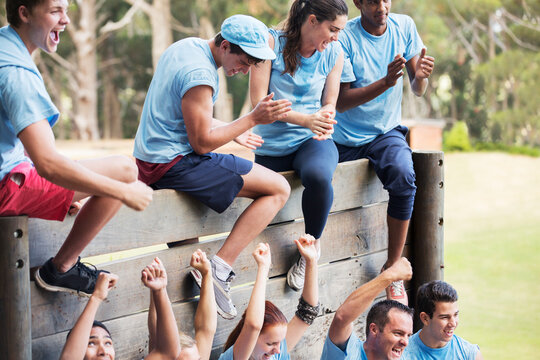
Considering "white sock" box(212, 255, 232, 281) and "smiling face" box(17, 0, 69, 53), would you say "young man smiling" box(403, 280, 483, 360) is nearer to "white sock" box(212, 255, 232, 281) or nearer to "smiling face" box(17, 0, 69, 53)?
"white sock" box(212, 255, 232, 281)

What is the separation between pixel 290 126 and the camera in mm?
3152

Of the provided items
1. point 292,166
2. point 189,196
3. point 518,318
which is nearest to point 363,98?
point 292,166

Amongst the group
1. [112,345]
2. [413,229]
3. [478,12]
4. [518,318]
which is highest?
[112,345]

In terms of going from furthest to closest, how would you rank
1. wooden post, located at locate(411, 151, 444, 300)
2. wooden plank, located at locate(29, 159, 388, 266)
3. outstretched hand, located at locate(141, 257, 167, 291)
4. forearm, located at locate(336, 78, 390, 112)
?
wooden post, located at locate(411, 151, 444, 300)
forearm, located at locate(336, 78, 390, 112)
outstretched hand, located at locate(141, 257, 167, 291)
wooden plank, located at locate(29, 159, 388, 266)

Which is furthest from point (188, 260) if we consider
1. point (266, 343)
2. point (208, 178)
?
point (266, 343)

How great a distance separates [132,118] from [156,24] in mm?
5254

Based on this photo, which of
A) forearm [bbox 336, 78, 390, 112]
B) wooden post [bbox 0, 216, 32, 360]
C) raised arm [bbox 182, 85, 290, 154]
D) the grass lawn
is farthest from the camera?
the grass lawn

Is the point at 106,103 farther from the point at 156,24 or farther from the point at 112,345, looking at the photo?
the point at 112,345

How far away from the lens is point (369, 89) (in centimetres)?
330

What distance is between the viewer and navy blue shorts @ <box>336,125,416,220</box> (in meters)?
3.28

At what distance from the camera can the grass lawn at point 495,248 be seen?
6320mm

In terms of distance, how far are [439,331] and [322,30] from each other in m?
1.45

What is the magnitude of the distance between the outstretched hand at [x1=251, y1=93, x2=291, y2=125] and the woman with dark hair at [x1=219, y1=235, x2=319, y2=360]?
49 cm

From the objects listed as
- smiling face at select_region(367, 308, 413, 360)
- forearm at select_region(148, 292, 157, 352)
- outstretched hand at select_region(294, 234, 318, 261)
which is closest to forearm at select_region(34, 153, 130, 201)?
forearm at select_region(148, 292, 157, 352)
